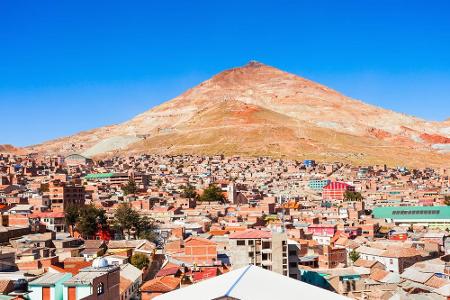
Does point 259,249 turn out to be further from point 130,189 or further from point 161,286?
point 130,189

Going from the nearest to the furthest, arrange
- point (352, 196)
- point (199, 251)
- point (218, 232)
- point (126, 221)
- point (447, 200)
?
point (199, 251), point (126, 221), point (218, 232), point (447, 200), point (352, 196)

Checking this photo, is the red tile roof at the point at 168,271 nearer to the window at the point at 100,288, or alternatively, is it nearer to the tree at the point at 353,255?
the window at the point at 100,288

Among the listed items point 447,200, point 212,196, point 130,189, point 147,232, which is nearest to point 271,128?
point 130,189

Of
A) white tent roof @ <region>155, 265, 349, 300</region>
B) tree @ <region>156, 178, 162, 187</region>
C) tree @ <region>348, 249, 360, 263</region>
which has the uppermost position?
tree @ <region>156, 178, 162, 187</region>

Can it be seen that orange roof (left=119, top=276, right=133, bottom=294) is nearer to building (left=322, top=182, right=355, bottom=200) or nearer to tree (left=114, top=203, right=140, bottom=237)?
tree (left=114, top=203, right=140, bottom=237)

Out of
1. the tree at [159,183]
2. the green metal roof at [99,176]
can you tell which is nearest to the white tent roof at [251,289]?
the tree at [159,183]

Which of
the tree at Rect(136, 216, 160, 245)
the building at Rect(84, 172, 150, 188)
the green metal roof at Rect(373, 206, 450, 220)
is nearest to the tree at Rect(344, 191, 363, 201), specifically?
the green metal roof at Rect(373, 206, 450, 220)

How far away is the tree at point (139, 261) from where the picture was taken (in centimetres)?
2448

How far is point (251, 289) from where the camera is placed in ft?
42.3

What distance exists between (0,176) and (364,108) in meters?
118

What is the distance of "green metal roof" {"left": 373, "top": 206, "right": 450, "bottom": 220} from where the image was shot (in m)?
46.9

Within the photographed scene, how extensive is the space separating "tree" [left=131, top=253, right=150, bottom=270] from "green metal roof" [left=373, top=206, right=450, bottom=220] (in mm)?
27508

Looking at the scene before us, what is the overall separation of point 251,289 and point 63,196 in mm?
34815

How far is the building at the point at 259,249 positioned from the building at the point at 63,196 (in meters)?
25.6
